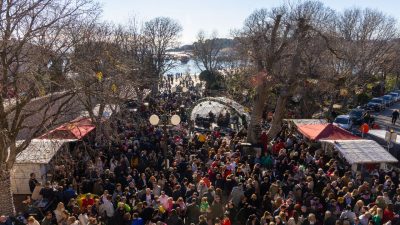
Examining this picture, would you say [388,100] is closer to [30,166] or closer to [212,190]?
[212,190]

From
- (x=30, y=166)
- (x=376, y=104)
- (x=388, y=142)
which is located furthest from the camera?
(x=376, y=104)

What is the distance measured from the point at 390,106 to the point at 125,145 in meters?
31.5

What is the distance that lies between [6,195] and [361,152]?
40.5 feet

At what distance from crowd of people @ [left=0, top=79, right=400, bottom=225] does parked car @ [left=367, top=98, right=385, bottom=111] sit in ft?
69.7

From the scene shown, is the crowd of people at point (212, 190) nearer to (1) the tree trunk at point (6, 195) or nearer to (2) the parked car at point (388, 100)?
(1) the tree trunk at point (6, 195)

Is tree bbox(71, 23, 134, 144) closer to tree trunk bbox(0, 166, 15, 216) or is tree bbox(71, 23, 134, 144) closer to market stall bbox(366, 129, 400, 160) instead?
tree trunk bbox(0, 166, 15, 216)

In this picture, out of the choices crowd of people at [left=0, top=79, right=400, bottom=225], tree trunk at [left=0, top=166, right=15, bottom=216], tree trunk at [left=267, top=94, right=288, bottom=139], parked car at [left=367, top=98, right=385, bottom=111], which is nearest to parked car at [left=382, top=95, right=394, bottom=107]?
parked car at [left=367, top=98, right=385, bottom=111]

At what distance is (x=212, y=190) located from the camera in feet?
40.0

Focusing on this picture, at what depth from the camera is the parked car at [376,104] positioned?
37281 millimetres

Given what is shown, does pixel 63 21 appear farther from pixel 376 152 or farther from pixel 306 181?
pixel 376 152

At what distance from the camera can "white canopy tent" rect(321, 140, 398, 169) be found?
16.0m

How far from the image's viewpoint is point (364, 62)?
3484cm

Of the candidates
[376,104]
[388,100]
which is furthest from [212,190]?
[388,100]

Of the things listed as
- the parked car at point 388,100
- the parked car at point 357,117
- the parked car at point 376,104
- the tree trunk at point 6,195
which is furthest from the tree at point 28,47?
the parked car at point 388,100
